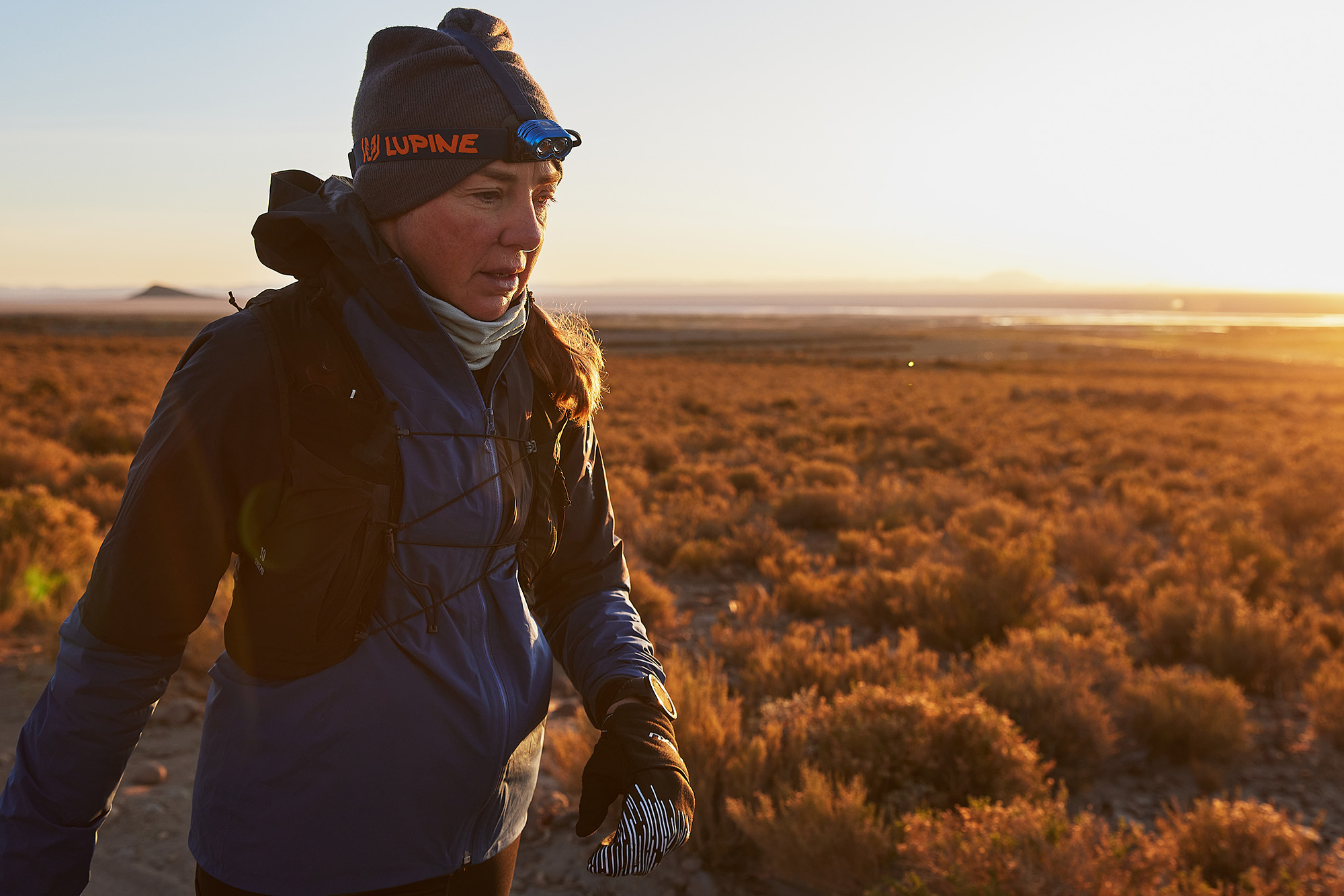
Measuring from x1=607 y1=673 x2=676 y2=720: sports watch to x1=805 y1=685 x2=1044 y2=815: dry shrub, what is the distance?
7.41ft

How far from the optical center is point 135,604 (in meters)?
1.13

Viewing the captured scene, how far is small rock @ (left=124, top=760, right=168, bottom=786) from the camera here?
12.8 ft

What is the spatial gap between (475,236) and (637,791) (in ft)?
3.30

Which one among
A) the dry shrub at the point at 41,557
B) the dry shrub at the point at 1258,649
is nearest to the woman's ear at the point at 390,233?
the dry shrub at the point at 41,557

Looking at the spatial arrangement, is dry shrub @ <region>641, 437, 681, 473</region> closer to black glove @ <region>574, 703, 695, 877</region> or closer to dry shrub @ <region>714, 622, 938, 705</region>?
dry shrub @ <region>714, 622, 938, 705</region>

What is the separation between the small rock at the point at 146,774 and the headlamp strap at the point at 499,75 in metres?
4.01

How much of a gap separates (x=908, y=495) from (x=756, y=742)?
6888 millimetres

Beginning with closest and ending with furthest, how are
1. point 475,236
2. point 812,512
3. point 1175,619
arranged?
point 475,236, point 1175,619, point 812,512

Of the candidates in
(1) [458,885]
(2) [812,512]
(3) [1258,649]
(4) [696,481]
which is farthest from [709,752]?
(4) [696,481]

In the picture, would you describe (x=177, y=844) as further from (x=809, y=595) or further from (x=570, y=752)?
(x=809, y=595)

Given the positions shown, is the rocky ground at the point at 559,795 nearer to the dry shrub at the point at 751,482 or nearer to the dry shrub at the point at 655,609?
the dry shrub at the point at 655,609

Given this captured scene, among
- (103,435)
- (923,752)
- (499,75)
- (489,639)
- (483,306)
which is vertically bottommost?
(923,752)

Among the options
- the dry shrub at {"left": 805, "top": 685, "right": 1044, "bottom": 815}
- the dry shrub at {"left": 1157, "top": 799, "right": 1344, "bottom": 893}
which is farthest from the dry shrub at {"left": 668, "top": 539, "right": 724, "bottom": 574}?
the dry shrub at {"left": 1157, "top": 799, "right": 1344, "bottom": 893}

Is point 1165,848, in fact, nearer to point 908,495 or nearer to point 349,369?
point 349,369
